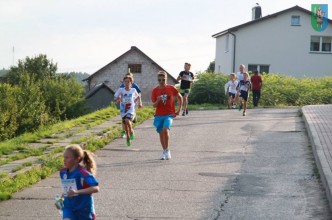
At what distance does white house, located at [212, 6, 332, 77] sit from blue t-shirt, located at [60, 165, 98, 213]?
4291 centimetres

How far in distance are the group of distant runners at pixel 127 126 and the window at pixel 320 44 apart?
23.9 metres

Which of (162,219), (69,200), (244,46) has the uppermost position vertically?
(244,46)

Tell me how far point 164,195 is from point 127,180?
1.30m

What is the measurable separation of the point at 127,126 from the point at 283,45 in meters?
36.9

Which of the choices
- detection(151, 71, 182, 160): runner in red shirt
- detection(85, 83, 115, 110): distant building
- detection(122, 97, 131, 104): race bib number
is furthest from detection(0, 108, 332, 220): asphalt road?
detection(85, 83, 115, 110): distant building

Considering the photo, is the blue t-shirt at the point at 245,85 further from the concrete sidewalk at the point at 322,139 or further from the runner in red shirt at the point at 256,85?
the runner in red shirt at the point at 256,85

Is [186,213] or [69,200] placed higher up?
[69,200]

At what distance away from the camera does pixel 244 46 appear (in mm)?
48281

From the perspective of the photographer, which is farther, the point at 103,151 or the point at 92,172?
the point at 103,151

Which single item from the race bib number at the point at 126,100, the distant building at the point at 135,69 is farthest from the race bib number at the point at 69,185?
the distant building at the point at 135,69

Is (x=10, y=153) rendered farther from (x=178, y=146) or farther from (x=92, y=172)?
(x=92, y=172)

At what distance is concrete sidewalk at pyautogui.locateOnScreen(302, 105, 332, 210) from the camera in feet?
30.7

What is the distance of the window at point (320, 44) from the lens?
49.6 metres

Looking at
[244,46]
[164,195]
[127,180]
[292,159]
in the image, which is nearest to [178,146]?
[292,159]
